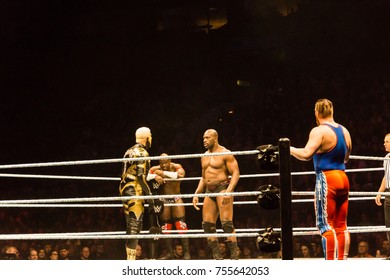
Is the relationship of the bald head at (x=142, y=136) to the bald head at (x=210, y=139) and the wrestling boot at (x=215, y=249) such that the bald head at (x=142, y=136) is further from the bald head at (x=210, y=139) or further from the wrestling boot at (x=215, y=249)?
the wrestling boot at (x=215, y=249)

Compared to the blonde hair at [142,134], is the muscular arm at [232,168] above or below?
below

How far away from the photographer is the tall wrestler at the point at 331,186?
3.60 meters

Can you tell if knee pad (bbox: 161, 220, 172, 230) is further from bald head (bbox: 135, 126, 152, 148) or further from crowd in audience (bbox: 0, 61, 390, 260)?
crowd in audience (bbox: 0, 61, 390, 260)

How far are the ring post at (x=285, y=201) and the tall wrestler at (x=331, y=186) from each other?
2.77 feet

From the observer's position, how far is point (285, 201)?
270 cm

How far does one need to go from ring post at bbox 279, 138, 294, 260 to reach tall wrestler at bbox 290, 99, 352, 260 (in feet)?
2.77

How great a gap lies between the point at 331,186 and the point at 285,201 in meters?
1.03

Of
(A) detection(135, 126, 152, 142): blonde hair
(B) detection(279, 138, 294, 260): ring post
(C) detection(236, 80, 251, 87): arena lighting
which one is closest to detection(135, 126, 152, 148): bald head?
(A) detection(135, 126, 152, 142): blonde hair

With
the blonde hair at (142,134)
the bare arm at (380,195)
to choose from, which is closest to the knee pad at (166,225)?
the blonde hair at (142,134)

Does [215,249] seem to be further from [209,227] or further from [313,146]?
[313,146]

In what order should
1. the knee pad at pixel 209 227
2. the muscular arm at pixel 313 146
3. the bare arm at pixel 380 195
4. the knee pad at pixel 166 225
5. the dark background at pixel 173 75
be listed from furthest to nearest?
1. the dark background at pixel 173 75
2. the knee pad at pixel 166 225
3. the knee pad at pixel 209 227
4. the bare arm at pixel 380 195
5. the muscular arm at pixel 313 146
